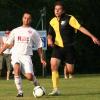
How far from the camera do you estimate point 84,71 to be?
3509 centimetres

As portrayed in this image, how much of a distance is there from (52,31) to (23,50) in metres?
1.11

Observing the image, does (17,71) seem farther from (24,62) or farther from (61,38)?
(61,38)

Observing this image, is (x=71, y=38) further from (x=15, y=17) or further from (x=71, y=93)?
(x=15, y=17)

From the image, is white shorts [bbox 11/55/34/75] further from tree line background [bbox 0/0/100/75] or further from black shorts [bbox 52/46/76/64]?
tree line background [bbox 0/0/100/75]

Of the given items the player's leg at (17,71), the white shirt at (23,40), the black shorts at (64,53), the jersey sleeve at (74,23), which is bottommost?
the player's leg at (17,71)

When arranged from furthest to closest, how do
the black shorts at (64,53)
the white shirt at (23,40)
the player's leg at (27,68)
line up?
1. the black shorts at (64,53)
2. the white shirt at (23,40)
3. the player's leg at (27,68)

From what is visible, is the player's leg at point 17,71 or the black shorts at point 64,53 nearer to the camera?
the player's leg at point 17,71

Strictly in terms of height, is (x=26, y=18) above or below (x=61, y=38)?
above

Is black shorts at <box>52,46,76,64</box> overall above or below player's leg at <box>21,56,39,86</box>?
above

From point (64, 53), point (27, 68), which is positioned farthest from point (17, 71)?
point (64, 53)

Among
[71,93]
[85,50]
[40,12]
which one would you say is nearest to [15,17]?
[40,12]

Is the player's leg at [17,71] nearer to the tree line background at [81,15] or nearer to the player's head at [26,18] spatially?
the player's head at [26,18]

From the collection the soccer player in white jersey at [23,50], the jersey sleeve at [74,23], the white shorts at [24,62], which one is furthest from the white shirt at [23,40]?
the jersey sleeve at [74,23]

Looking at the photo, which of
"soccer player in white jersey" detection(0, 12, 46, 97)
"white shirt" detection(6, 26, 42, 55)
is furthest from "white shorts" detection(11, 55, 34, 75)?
"white shirt" detection(6, 26, 42, 55)
